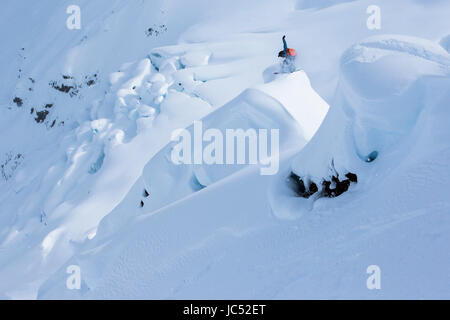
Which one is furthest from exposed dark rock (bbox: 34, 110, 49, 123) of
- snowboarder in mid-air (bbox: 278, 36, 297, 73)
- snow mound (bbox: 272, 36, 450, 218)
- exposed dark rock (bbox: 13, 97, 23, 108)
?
snow mound (bbox: 272, 36, 450, 218)

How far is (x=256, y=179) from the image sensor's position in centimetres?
346

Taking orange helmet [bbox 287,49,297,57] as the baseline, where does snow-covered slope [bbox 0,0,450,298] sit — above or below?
below

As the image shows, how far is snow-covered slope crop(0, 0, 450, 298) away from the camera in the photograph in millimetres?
2422

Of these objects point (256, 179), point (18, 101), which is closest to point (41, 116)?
point (18, 101)

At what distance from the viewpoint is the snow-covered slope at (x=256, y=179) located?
2.42 metres

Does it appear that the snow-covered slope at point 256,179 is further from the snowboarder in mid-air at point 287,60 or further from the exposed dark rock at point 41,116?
the exposed dark rock at point 41,116

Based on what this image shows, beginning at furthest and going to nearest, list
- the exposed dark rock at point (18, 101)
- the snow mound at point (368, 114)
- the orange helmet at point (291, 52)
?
the exposed dark rock at point (18, 101) < the orange helmet at point (291, 52) < the snow mound at point (368, 114)

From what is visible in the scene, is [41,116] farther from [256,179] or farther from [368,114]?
[368,114]

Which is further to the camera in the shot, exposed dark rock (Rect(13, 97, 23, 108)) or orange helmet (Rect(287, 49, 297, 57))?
exposed dark rock (Rect(13, 97, 23, 108))

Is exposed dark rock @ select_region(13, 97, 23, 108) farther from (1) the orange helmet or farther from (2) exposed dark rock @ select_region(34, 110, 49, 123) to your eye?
(1) the orange helmet

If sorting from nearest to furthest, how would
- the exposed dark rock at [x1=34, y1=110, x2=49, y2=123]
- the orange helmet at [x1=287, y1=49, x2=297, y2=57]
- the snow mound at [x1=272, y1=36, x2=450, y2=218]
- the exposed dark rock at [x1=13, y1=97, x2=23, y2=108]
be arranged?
the snow mound at [x1=272, y1=36, x2=450, y2=218], the orange helmet at [x1=287, y1=49, x2=297, y2=57], the exposed dark rock at [x1=34, y1=110, x2=49, y2=123], the exposed dark rock at [x1=13, y1=97, x2=23, y2=108]

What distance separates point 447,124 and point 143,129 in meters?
7.84

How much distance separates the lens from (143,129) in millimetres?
9477

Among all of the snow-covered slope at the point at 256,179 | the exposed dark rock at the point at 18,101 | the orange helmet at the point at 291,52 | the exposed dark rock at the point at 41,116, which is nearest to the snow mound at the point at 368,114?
the snow-covered slope at the point at 256,179
